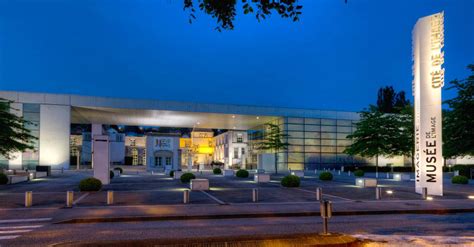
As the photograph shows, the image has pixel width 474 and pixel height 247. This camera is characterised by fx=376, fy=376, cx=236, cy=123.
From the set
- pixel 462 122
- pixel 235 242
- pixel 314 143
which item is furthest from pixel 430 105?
pixel 314 143

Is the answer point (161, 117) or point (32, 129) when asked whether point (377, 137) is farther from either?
point (32, 129)

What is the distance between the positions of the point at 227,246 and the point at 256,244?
50 cm

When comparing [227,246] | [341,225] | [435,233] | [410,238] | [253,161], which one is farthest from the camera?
[253,161]

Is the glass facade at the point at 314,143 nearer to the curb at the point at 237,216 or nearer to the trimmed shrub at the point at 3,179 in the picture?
the trimmed shrub at the point at 3,179

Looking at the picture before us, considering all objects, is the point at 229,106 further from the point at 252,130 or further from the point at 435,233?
the point at 435,233

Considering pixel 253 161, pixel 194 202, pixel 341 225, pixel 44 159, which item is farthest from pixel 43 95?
pixel 341 225

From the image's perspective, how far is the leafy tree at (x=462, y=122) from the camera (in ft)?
93.1

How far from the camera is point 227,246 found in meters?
6.40

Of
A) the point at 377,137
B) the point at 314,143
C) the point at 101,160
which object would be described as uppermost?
the point at 377,137

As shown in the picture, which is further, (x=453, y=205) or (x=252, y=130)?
(x=252, y=130)

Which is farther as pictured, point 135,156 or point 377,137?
point 135,156

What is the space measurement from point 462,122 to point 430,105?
26.2ft

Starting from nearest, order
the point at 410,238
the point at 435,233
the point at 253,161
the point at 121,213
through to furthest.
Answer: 1. the point at 410,238
2. the point at 435,233
3. the point at 121,213
4. the point at 253,161

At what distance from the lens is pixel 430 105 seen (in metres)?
22.5
